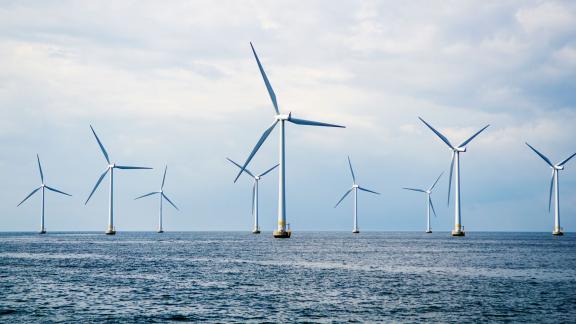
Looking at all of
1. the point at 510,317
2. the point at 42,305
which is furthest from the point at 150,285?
the point at 510,317

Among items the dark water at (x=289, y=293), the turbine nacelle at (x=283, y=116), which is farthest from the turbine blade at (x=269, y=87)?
the dark water at (x=289, y=293)

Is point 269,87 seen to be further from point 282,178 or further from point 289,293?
point 289,293

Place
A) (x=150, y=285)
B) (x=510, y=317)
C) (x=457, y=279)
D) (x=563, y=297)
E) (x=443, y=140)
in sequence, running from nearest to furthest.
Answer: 1. (x=510, y=317)
2. (x=563, y=297)
3. (x=150, y=285)
4. (x=457, y=279)
5. (x=443, y=140)

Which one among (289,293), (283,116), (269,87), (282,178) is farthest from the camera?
(283,116)

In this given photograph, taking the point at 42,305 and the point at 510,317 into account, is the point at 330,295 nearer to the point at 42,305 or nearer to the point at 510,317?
the point at 510,317

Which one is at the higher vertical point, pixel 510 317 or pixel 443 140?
pixel 443 140

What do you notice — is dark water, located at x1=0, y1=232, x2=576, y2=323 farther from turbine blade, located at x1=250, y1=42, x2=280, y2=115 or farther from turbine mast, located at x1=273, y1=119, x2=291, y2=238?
turbine mast, located at x1=273, y1=119, x2=291, y2=238

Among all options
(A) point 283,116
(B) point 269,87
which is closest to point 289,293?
(B) point 269,87

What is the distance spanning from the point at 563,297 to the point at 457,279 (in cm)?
1711

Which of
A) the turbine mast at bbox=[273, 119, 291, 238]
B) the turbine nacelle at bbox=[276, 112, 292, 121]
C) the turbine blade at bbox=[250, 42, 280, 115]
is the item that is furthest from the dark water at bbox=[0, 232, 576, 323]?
the turbine nacelle at bbox=[276, 112, 292, 121]

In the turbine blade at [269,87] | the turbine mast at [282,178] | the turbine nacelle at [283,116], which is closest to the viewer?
the turbine blade at [269,87]

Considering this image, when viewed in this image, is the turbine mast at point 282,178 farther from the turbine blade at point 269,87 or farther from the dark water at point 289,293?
the dark water at point 289,293

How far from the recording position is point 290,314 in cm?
4734

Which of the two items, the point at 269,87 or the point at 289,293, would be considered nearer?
the point at 289,293
